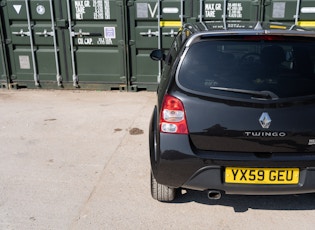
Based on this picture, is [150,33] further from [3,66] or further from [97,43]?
[3,66]

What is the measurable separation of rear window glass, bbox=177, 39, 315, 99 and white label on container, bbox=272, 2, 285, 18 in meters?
4.09

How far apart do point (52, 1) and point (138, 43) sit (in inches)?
76.5

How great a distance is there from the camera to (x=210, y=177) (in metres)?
2.68

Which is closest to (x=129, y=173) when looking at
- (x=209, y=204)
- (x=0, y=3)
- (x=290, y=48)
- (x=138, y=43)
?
(x=209, y=204)

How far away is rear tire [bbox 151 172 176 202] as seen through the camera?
124 inches

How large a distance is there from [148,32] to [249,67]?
4.41m

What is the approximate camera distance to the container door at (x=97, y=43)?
6812 millimetres

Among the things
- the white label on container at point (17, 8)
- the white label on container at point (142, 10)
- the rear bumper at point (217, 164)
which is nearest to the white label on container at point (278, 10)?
the white label on container at point (142, 10)

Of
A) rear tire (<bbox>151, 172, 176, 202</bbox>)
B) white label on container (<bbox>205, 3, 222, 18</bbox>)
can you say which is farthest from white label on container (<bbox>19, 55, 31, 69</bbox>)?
rear tire (<bbox>151, 172, 176, 202</bbox>)

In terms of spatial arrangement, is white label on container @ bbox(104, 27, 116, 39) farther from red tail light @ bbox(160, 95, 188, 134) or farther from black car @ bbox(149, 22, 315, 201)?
red tail light @ bbox(160, 95, 188, 134)

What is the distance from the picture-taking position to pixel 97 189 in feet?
11.5

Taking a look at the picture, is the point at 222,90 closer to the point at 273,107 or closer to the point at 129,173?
the point at 273,107

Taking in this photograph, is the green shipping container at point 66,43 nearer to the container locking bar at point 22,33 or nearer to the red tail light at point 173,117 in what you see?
the container locking bar at point 22,33

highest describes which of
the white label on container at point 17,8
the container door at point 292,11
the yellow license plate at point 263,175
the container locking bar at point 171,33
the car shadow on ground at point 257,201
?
the white label on container at point 17,8
